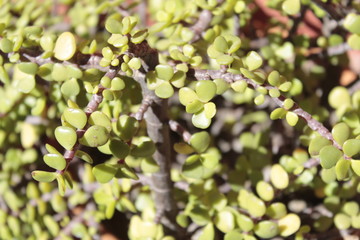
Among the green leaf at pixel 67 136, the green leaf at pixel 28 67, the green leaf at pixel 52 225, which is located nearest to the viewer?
the green leaf at pixel 67 136

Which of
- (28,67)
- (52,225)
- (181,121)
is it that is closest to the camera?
(28,67)

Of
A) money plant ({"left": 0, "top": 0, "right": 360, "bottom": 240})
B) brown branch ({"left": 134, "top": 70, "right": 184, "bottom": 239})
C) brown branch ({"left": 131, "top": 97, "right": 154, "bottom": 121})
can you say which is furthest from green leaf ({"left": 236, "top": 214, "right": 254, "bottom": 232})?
brown branch ({"left": 131, "top": 97, "right": 154, "bottom": 121})

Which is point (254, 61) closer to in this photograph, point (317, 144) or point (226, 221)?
point (317, 144)

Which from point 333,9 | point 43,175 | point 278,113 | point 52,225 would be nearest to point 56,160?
point 43,175

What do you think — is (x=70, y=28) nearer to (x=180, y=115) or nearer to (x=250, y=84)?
(x=180, y=115)

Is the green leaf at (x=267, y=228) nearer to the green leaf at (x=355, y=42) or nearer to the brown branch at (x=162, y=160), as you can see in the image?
the brown branch at (x=162, y=160)

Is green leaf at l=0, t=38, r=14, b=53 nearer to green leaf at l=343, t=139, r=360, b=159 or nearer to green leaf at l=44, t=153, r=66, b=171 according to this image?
green leaf at l=44, t=153, r=66, b=171

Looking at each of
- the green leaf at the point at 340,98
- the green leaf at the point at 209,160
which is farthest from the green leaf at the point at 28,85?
the green leaf at the point at 340,98

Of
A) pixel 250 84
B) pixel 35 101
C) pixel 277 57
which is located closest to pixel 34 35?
pixel 35 101
